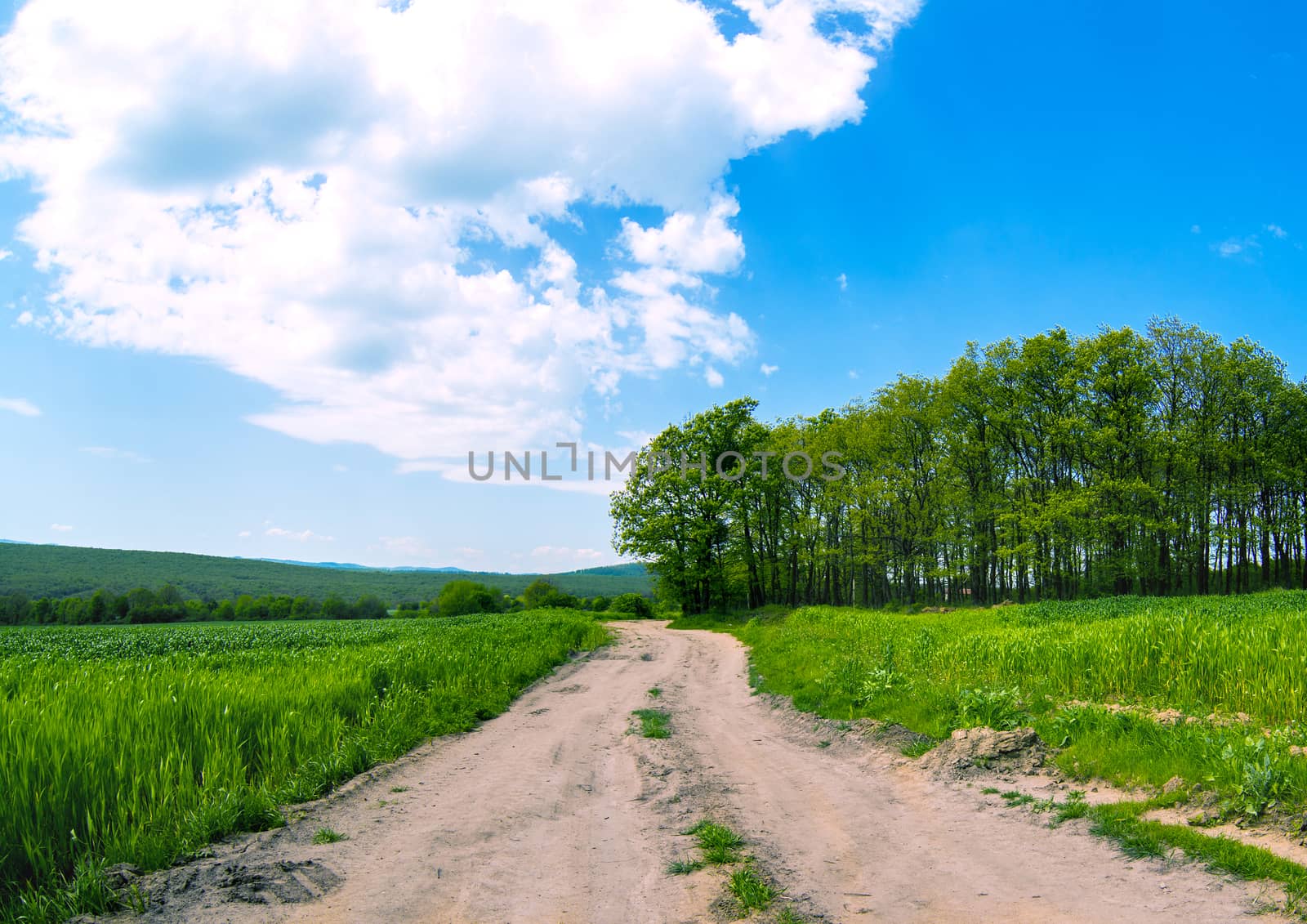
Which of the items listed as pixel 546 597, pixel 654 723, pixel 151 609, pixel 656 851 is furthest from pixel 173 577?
pixel 656 851

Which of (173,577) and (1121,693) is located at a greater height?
(1121,693)

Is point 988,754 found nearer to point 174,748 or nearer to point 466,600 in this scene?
point 174,748

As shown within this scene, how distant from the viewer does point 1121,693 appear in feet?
33.8

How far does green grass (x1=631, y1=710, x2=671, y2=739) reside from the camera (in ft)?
34.7

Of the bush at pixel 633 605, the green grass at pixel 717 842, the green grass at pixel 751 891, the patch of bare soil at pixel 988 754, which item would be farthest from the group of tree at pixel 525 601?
the green grass at pixel 751 891

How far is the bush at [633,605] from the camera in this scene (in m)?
58.3

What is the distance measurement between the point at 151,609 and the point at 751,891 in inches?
3267

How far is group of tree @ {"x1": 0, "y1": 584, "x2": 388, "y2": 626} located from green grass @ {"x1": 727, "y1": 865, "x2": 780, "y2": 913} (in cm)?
7228

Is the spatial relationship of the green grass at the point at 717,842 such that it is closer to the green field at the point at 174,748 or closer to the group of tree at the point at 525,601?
the green field at the point at 174,748

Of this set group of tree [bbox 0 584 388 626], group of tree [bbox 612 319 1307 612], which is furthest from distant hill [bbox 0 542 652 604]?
group of tree [bbox 612 319 1307 612]

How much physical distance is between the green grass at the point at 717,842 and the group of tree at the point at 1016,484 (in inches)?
1525

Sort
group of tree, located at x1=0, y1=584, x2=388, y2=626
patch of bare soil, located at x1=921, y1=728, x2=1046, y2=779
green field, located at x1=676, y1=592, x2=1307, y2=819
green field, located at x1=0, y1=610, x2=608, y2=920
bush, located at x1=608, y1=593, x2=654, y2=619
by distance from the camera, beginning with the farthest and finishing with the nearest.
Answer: group of tree, located at x1=0, y1=584, x2=388, y2=626, bush, located at x1=608, y1=593, x2=654, y2=619, patch of bare soil, located at x1=921, y1=728, x2=1046, y2=779, green field, located at x1=676, y1=592, x2=1307, y2=819, green field, located at x1=0, y1=610, x2=608, y2=920

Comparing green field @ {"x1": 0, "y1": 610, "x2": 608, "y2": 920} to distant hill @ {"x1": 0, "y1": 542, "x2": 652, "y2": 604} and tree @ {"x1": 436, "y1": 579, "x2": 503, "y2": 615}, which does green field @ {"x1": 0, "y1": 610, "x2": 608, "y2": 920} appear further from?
distant hill @ {"x1": 0, "y1": 542, "x2": 652, "y2": 604}

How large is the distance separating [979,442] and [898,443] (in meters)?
5.19
